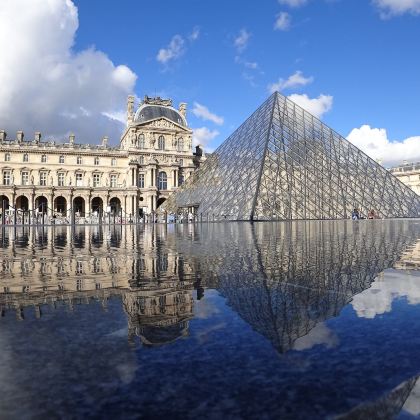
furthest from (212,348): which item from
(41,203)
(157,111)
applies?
(157,111)

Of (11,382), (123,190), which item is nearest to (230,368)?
(11,382)

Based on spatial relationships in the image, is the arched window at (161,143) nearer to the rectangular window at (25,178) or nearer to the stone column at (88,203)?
the stone column at (88,203)

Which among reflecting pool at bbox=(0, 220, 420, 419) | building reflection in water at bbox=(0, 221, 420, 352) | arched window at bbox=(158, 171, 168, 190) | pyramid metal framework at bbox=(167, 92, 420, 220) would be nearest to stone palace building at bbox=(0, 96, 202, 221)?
arched window at bbox=(158, 171, 168, 190)

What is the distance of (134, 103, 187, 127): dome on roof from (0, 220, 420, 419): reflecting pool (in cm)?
5048

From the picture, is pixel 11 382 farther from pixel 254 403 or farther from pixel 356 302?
pixel 356 302

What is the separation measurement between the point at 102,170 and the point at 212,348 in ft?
168

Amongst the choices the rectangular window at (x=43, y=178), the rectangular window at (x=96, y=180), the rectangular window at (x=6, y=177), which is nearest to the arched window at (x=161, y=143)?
the rectangular window at (x=96, y=180)

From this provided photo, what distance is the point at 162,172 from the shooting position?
167ft

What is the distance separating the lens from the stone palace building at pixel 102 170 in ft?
155

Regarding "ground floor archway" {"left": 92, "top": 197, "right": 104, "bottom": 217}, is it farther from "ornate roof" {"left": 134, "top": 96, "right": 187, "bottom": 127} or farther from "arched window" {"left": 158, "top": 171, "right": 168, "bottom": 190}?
"ornate roof" {"left": 134, "top": 96, "right": 187, "bottom": 127}

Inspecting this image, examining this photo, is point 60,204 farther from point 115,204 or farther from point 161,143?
point 161,143

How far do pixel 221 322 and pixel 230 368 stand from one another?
2.08ft

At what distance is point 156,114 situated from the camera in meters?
52.9

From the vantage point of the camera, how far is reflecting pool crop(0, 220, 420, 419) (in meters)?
1.28
